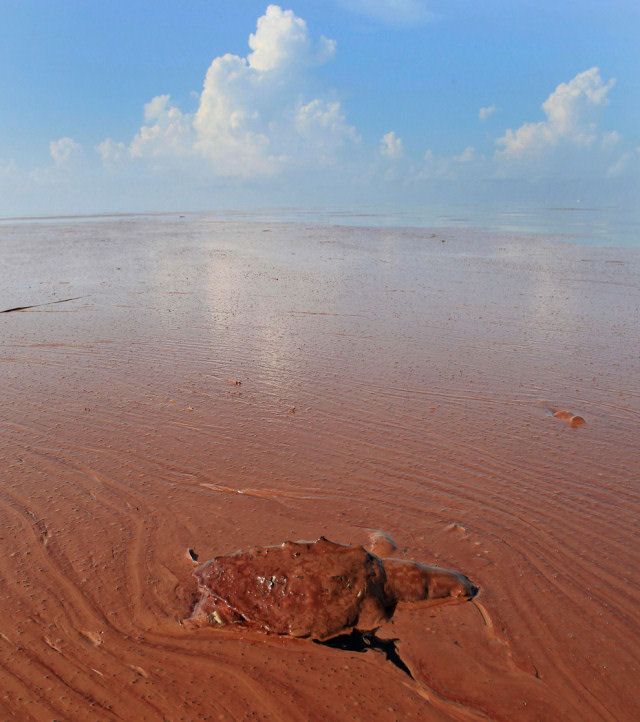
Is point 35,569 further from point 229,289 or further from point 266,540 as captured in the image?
point 229,289

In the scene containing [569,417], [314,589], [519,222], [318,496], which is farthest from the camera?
[519,222]

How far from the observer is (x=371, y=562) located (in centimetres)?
292

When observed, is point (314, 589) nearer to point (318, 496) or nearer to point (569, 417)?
point (318, 496)

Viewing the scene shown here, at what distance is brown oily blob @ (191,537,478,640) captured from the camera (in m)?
2.73

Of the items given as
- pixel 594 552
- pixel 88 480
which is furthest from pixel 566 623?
pixel 88 480

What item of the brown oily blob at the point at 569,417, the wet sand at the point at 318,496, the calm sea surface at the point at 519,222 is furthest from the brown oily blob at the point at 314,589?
the calm sea surface at the point at 519,222

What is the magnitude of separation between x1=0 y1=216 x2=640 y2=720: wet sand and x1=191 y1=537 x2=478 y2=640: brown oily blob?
0.34ft

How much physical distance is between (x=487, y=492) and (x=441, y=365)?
284 centimetres

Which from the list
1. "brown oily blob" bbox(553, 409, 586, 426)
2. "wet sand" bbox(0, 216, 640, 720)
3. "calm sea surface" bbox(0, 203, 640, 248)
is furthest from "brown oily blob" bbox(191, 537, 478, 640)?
"calm sea surface" bbox(0, 203, 640, 248)

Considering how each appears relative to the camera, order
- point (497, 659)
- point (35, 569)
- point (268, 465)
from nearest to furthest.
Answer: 1. point (497, 659)
2. point (35, 569)
3. point (268, 465)

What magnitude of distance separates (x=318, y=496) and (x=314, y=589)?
3.81 ft

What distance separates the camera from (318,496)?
3926mm

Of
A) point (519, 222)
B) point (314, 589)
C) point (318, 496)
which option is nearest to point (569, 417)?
point (318, 496)

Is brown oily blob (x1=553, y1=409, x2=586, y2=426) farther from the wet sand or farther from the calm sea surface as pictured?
the calm sea surface
